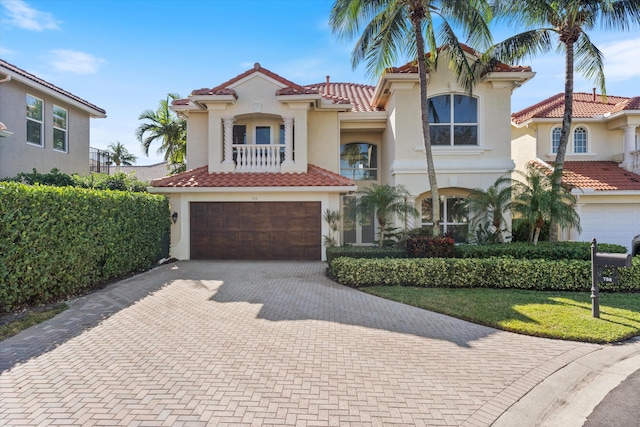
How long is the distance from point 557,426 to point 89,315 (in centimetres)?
781

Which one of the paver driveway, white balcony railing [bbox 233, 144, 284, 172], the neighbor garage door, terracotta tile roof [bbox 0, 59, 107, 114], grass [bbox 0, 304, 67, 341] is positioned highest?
terracotta tile roof [bbox 0, 59, 107, 114]

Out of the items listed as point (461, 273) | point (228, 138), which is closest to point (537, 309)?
point (461, 273)

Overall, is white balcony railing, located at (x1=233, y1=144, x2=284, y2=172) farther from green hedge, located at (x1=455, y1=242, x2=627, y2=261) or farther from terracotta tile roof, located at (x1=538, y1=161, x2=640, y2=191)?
terracotta tile roof, located at (x1=538, y1=161, x2=640, y2=191)

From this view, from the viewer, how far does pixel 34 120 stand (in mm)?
14016

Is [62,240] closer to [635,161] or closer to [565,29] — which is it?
[565,29]

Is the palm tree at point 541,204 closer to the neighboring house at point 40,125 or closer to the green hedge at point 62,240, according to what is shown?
the green hedge at point 62,240

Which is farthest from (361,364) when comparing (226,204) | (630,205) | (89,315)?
(630,205)

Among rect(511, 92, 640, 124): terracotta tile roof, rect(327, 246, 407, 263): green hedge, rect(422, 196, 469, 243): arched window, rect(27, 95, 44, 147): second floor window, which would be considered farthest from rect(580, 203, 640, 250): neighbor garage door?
rect(27, 95, 44, 147): second floor window

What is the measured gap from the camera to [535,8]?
1227 cm

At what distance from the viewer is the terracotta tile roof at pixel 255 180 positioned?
45.5ft

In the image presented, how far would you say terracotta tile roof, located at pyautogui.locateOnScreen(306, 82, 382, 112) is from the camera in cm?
1756

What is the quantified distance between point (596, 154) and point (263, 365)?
2015 centimetres

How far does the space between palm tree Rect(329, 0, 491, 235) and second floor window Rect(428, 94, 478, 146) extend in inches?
64.7

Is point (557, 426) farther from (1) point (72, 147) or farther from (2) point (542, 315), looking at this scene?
(1) point (72, 147)
